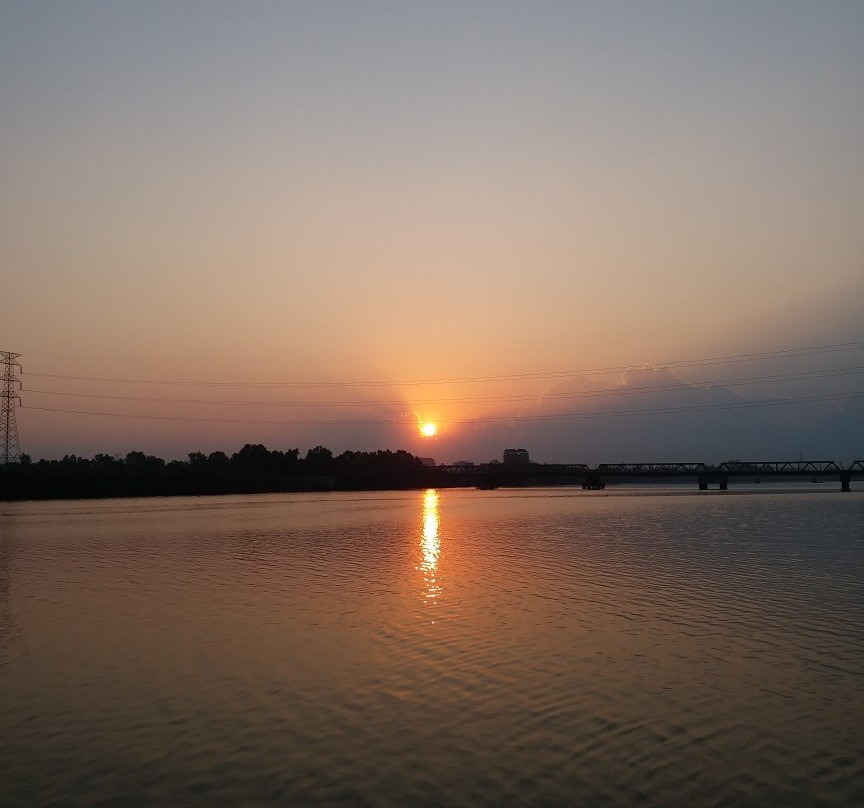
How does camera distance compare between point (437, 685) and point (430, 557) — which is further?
point (430, 557)

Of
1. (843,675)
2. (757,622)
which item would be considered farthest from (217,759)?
(757,622)

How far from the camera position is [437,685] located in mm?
19797

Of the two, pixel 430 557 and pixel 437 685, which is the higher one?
pixel 430 557

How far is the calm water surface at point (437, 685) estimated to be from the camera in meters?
13.6

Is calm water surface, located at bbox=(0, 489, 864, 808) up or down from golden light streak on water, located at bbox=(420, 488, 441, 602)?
down

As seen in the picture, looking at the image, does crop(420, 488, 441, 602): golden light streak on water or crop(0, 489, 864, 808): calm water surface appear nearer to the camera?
crop(0, 489, 864, 808): calm water surface

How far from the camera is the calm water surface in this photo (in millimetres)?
13641

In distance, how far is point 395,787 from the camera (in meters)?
13.5

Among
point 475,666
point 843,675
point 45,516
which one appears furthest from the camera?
point 45,516

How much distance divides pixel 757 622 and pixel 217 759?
1934 centimetres

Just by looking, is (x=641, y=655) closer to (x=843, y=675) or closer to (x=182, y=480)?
(x=843, y=675)

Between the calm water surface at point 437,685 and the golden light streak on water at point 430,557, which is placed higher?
the golden light streak on water at point 430,557

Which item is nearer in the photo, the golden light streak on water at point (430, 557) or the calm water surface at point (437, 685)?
the calm water surface at point (437, 685)

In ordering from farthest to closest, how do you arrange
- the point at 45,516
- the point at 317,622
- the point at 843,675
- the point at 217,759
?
the point at 45,516 < the point at 317,622 < the point at 843,675 < the point at 217,759
